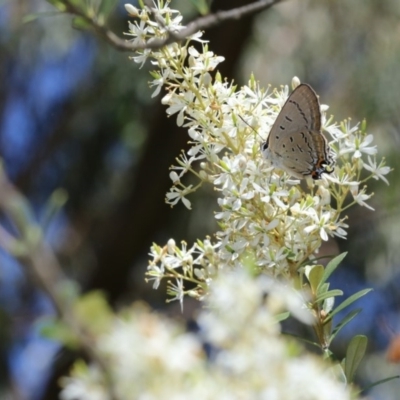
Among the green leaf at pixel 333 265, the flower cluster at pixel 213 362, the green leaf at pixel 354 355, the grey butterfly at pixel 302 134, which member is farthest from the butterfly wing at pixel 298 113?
the flower cluster at pixel 213 362

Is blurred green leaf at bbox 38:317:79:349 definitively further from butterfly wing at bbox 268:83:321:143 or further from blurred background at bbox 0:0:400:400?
blurred background at bbox 0:0:400:400

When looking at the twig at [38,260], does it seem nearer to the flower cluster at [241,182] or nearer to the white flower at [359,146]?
the flower cluster at [241,182]

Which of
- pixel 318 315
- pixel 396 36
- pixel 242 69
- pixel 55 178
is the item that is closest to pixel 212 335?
pixel 318 315

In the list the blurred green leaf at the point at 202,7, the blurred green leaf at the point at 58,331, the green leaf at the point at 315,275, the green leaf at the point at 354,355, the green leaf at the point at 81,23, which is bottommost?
the green leaf at the point at 354,355

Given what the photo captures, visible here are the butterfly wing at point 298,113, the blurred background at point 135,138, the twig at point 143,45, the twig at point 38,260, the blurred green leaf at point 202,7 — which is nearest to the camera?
the twig at point 38,260

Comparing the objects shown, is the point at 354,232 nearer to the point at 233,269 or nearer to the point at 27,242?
the point at 233,269

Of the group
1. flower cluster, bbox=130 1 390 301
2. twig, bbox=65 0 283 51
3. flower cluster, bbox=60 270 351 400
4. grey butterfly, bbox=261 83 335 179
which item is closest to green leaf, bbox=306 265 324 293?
flower cluster, bbox=130 1 390 301
